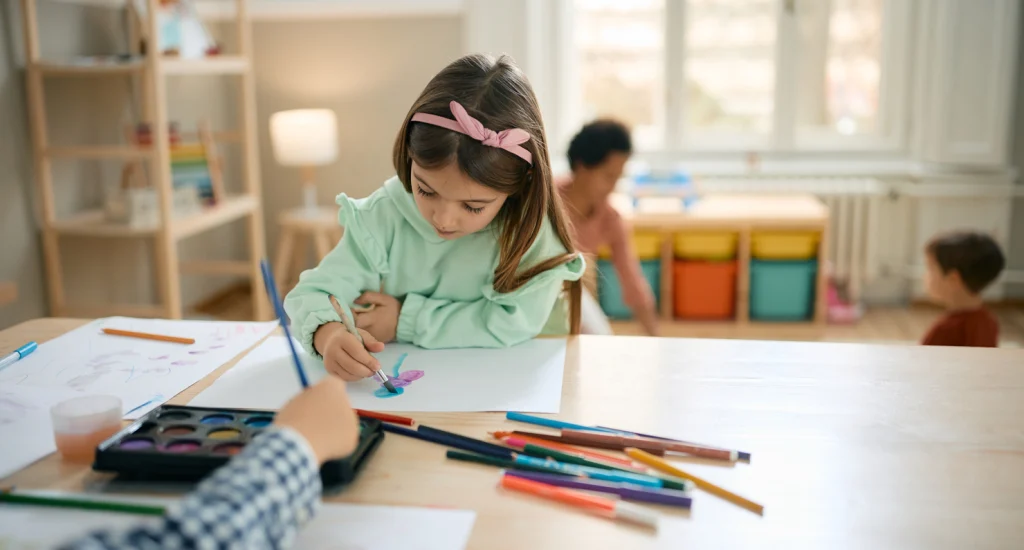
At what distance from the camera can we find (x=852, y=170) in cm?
388

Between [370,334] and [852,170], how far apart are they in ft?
10.7

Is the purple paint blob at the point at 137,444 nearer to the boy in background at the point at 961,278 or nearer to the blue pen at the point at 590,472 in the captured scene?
the blue pen at the point at 590,472

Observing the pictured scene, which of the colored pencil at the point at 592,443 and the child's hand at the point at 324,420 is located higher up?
the child's hand at the point at 324,420

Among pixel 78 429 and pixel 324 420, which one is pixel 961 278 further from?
pixel 78 429

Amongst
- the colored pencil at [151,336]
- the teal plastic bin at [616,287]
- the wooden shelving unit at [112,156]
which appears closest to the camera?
the colored pencil at [151,336]

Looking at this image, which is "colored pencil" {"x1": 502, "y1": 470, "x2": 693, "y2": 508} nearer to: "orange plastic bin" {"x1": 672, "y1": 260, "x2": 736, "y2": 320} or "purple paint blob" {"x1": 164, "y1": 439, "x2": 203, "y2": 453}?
"purple paint blob" {"x1": 164, "y1": 439, "x2": 203, "y2": 453}

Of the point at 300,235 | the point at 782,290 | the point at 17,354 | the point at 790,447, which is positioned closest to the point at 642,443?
the point at 790,447

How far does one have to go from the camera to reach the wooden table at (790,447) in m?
0.70

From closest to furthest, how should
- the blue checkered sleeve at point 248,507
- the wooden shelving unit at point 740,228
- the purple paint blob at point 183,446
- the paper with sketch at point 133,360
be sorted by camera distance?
the blue checkered sleeve at point 248,507 → the purple paint blob at point 183,446 → the paper with sketch at point 133,360 → the wooden shelving unit at point 740,228

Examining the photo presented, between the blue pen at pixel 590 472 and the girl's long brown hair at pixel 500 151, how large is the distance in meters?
0.43

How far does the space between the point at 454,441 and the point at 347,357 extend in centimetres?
24

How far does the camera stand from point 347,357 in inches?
40.4

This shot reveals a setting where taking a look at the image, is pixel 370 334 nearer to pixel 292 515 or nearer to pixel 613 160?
pixel 292 515

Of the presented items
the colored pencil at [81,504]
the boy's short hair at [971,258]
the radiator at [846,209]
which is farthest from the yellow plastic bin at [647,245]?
the colored pencil at [81,504]
